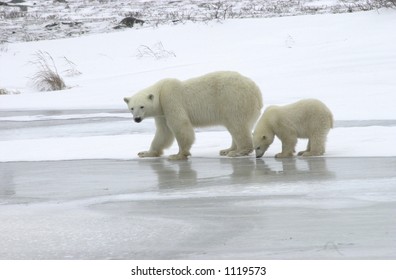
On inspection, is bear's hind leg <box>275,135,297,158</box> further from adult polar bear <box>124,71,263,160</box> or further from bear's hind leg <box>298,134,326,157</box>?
adult polar bear <box>124,71,263,160</box>

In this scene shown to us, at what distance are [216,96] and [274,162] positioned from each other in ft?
4.44

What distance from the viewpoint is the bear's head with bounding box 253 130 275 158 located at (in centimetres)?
967

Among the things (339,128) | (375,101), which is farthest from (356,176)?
(375,101)

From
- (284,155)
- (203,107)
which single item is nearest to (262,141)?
(284,155)

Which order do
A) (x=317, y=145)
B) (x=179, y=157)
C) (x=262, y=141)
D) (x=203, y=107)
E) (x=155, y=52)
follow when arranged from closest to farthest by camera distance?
1. (x=317, y=145)
2. (x=262, y=141)
3. (x=179, y=157)
4. (x=203, y=107)
5. (x=155, y=52)

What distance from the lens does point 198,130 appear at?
41.3 feet

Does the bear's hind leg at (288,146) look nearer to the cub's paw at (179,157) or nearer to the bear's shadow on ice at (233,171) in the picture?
the bear's shadow on ice at (233,171)

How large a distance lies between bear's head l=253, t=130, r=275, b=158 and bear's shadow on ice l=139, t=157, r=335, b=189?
13 cm

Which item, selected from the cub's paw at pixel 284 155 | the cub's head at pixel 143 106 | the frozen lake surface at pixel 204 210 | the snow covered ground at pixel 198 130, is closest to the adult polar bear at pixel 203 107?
the cub's head at pixel 143 106

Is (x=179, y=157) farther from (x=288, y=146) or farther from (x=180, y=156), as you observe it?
(x=288, y=146)

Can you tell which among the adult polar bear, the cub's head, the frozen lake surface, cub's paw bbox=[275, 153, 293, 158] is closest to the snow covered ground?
the frozen lake surface

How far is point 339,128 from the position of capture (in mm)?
11398

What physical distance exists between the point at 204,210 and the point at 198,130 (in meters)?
6.31
